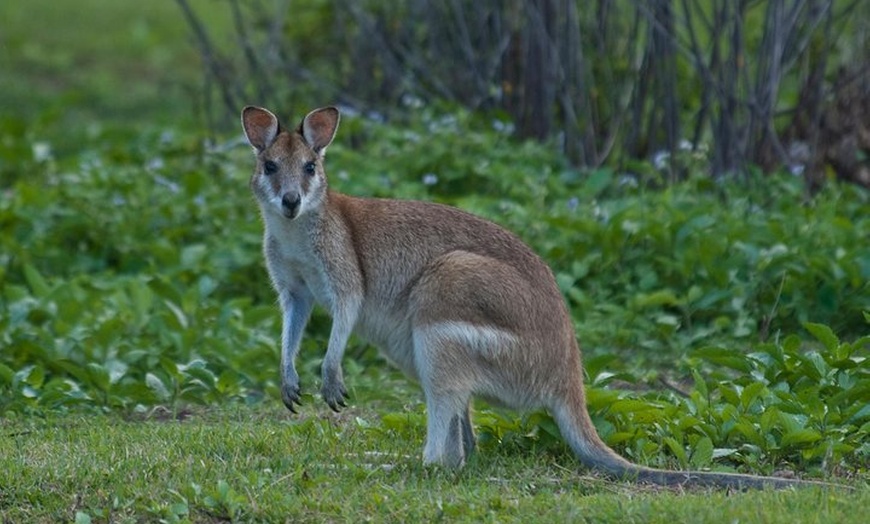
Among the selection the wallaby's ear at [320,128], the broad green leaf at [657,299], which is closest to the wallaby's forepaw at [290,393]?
the wallaby's ear at [320,128]

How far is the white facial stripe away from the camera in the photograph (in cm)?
532

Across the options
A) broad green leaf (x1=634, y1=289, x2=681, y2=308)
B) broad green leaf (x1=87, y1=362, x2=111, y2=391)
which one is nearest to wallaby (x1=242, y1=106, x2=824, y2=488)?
broad green leaf (x1=87, y1=362, x2=111, y2=391)

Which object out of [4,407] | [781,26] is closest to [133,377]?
[4,407]

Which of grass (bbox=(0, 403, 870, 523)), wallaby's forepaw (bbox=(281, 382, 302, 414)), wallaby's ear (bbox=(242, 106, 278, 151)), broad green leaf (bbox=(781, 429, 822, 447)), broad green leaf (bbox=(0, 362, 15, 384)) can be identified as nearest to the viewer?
grass (bbox=(0, 403, 870, 523))

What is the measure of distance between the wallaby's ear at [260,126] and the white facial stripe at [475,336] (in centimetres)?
109

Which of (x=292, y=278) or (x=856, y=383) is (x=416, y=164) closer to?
(x=292, y=278)

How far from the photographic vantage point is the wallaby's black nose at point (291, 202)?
5.66 meters

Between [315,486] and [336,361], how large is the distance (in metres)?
0.66

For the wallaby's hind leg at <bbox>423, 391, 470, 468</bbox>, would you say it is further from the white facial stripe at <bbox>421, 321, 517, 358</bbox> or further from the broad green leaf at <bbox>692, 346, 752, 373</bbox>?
the broad green leaf at <bbox>692, 346, 752, 373</bbox>

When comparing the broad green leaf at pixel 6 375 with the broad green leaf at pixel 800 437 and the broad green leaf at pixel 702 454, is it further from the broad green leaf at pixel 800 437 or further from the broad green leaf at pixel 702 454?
the broad green leaf at pixel 800 437

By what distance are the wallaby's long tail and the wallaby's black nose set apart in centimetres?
122

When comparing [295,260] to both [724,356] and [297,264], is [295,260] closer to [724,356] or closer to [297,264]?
[297,264]

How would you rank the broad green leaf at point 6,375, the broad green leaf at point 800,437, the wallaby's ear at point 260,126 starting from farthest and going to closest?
the broad green leaf at point 6,375
the wallaby's ear at point 260,126
the broad green leaf at point 800,437

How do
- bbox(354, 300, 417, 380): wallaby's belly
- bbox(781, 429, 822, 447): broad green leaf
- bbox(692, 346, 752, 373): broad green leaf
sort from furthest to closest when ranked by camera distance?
bbox(692, 346, 752, 373): broad green leaf < bbox(354, 300, 417, 380): wallaby's belly < bbox(781, 429, 822, 447): broad green leaf
